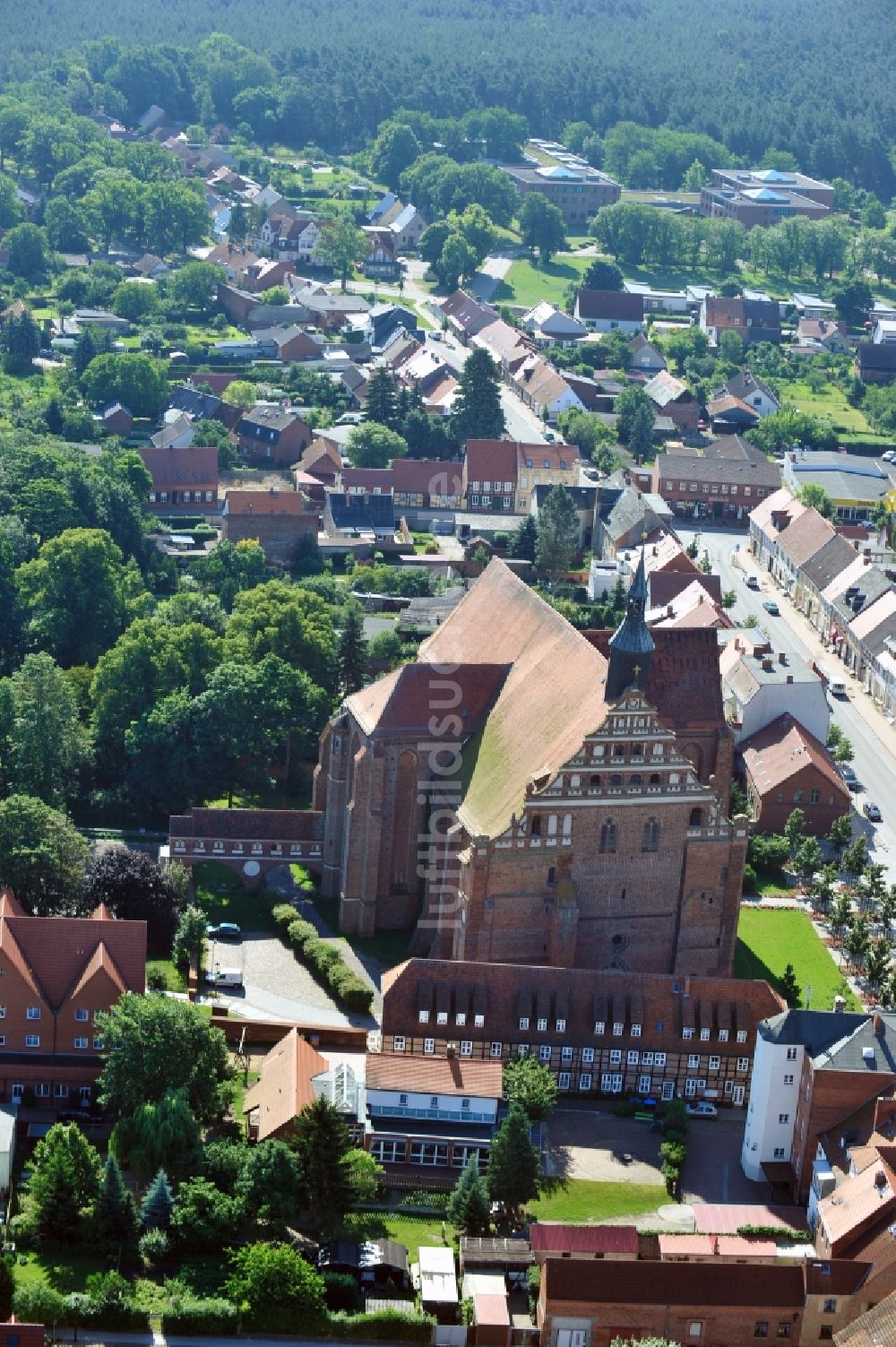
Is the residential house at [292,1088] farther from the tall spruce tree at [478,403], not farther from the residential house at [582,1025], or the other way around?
the tall spruce tree at [478,403]

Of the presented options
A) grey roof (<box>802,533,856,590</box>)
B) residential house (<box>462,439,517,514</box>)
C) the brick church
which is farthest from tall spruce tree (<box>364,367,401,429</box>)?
the brick church

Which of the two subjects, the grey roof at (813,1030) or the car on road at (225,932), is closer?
the grey roof at (813,1030)

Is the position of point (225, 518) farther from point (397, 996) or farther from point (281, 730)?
point (397, 996)

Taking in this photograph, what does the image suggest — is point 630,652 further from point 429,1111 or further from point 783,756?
point 783,756

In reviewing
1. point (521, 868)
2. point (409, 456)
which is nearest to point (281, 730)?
point (521, 868)

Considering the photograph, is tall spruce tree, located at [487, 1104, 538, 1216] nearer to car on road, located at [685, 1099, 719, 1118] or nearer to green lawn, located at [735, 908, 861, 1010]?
car on road, located at [685, 1099, 719, 1118]

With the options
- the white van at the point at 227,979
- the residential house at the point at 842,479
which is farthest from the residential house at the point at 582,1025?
the residential house at the point at 842,479
